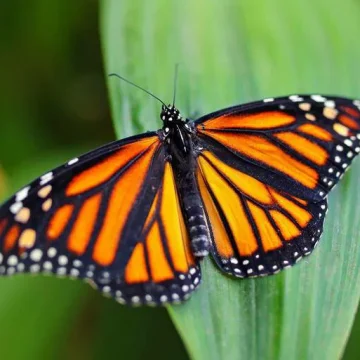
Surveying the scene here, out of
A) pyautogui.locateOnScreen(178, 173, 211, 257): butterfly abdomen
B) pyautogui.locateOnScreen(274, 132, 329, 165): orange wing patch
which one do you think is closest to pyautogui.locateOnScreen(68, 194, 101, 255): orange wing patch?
pyautogui.locateOnScreen(178, 173, 211, 257): butterfly abdomen

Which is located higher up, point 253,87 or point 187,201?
point 253,87

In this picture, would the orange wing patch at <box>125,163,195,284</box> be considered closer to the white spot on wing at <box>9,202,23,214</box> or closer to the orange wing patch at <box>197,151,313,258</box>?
the orange wing patch at <box>197,151,313,258</box>

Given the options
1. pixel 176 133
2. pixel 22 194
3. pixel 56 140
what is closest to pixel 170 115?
pixel 176 133

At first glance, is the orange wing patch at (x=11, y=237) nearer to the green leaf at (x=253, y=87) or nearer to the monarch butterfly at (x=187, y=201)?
the monarch butterfly at (x=187, y=201)

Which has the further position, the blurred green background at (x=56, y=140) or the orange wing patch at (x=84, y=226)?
the blurred green background at (x=56, y=140)

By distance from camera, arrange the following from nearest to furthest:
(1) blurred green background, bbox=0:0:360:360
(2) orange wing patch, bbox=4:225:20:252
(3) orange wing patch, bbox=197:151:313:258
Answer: (2) orange wing patch, bbox=4:225:20:252 < (3) orange wing patch, bbox=197:151:313:258 < (1) blurred green background, bbox=0:0:360:360

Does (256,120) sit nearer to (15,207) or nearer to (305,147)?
(305,147)

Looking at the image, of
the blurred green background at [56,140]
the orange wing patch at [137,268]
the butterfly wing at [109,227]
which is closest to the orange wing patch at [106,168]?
the butterfly wing at [109,227]
